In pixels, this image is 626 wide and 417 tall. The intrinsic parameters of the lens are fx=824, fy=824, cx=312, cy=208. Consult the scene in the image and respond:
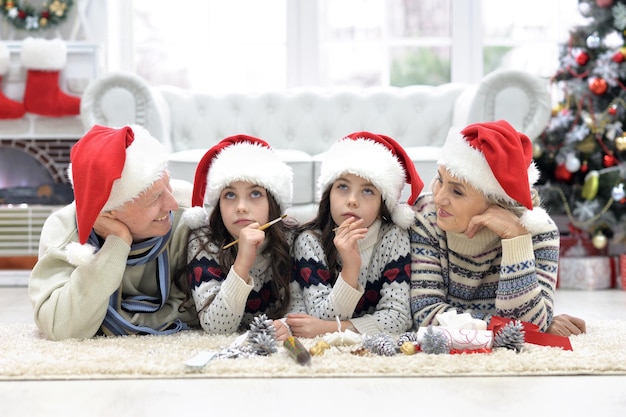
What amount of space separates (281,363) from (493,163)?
72 centimetres

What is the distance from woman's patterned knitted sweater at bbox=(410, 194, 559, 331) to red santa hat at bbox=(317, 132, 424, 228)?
7 centimetres

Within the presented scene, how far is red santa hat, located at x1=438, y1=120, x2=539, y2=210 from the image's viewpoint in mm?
2027

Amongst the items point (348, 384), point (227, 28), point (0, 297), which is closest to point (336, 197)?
point (348, 384)

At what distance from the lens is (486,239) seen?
215 centimetres

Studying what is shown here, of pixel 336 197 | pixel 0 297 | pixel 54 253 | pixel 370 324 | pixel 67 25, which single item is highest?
pixel 67 25

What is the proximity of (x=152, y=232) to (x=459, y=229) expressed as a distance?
795 millimetres

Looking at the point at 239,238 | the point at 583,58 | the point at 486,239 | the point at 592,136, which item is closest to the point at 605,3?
the point at 583,58

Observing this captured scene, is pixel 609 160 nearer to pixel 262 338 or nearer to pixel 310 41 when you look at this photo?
pixel 310 41

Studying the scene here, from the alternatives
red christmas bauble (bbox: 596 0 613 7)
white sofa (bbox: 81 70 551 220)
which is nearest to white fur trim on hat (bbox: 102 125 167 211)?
white sofa (bbox: 81 70 551 220)

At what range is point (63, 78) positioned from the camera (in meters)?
4.30

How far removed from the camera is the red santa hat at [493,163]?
2027mm

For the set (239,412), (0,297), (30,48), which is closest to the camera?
(239,412)

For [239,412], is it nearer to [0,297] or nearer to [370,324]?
[370,324]

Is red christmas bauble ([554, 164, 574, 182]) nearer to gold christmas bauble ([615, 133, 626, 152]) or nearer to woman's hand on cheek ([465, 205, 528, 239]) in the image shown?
gold christmas bauble ([615, 133, 626, 152])
